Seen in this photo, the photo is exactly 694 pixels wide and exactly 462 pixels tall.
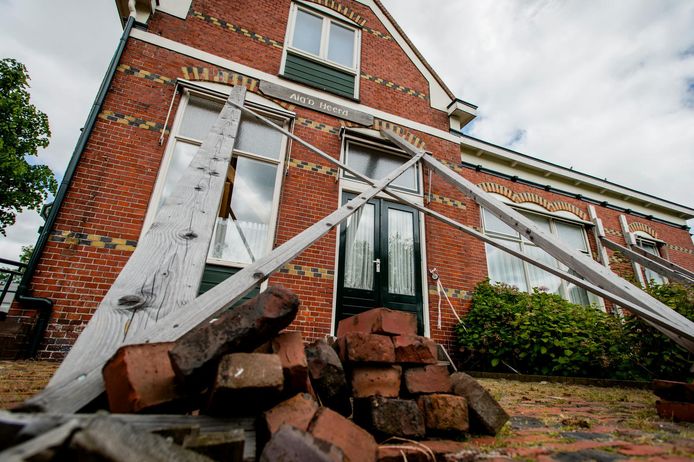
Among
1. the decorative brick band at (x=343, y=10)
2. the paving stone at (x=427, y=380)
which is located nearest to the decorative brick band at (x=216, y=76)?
the decorative brick band at (x=343, y=10)

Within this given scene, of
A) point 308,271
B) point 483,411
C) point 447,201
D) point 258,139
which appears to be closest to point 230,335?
point 483,411

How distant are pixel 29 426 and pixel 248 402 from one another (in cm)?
56

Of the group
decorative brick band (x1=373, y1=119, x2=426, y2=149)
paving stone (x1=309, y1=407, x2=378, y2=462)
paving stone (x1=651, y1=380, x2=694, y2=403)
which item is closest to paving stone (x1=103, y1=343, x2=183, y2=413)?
paving stone (x1=309, y1=407, x2=378, y2=462)

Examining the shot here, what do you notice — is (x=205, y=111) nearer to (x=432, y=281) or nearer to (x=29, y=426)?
(x=432, y=281)

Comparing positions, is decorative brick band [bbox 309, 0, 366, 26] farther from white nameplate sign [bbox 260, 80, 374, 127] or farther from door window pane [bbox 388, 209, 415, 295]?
door window pane [bbox 388, 209, 415, 295]

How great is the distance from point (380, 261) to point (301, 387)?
13.9 ft

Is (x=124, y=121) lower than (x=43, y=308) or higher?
higher

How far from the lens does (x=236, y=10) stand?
5.82 metres

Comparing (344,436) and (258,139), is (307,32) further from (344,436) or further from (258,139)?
(344,436)

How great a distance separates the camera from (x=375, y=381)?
1.63 meters

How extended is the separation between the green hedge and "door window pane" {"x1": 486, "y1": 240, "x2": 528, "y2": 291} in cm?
154

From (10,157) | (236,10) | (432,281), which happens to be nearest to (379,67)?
(236,10)

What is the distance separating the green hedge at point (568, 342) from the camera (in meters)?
4.04

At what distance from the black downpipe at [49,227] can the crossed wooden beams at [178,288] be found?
2880mm
